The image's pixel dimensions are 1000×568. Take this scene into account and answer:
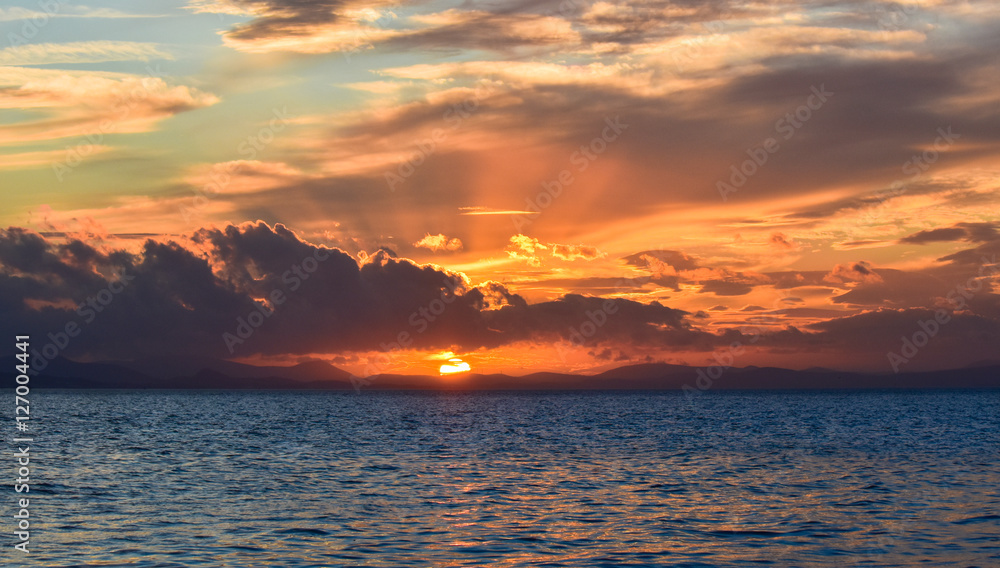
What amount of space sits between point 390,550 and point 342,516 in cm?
752

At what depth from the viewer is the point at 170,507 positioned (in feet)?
126

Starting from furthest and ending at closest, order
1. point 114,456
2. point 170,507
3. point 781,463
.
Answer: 1. point 114,456
2. point 781,463
3. point 170,507

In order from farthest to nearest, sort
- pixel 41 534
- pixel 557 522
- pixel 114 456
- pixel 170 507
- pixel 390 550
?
pixel 114 456 → pixel 170 507 → pixel 557 522 → pixel 41 534 → pixel 390 550

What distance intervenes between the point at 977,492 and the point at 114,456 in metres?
61.8

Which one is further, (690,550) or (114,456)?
(114,456)

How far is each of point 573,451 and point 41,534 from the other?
4587 centimetres

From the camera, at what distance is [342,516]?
36.6 m

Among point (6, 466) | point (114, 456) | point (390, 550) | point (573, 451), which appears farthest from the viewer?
point (573, 451)

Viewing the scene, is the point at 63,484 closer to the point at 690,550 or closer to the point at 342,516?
the point at 342,516

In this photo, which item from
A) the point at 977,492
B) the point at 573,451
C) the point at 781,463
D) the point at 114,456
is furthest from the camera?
the point at 573,451

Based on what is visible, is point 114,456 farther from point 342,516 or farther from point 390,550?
point 390,550

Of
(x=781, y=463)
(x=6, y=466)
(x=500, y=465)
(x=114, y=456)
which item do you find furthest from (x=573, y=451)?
(x=6, y=466)

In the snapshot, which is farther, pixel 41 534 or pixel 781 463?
pixel 781 463

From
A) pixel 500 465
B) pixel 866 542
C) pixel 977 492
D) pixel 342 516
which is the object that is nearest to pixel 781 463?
pixel 977 492
